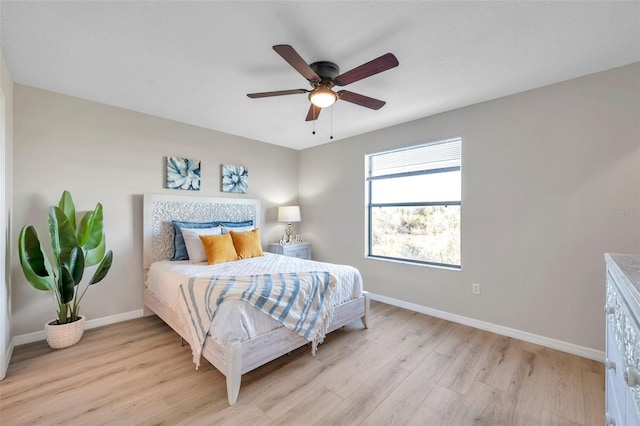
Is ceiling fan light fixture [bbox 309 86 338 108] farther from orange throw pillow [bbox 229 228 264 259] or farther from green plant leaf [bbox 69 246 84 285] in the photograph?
green plant leaf [bbox 69 246 84 285]

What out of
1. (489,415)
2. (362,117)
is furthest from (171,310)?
(362,117)

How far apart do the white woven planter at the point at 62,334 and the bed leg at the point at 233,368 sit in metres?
1.84

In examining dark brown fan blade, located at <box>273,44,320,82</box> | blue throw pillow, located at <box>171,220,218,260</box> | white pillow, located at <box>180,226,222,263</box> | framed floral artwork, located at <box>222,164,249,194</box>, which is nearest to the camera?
dark brown fan blade, located at <box>273,44,320,82</box>

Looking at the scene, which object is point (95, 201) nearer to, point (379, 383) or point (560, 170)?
point (379, 383)

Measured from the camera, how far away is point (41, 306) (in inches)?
105

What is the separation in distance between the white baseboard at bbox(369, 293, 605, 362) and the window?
59 centimetres

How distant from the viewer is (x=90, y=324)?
114 inches

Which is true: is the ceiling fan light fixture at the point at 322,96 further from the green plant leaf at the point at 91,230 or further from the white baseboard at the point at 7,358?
the white baseboard at the point at 7,358

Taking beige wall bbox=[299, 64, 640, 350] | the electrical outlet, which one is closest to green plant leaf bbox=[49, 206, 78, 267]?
beige wall bbox=[299, 64, 640, 350]

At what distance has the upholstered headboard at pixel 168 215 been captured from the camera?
3252 millimetres

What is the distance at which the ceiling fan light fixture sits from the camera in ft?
6.68

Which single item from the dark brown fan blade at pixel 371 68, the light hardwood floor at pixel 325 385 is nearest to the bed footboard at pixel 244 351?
the light hardwood floor at pixel 325 385

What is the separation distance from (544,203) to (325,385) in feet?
8.58

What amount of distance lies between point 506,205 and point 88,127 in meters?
4.61
